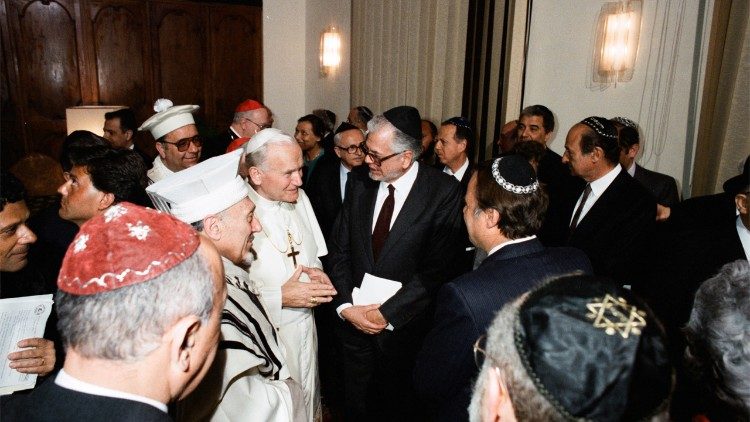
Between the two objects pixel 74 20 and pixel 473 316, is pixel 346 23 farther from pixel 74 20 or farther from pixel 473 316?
pixel 473 316

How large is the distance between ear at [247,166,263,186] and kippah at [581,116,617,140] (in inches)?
82.6

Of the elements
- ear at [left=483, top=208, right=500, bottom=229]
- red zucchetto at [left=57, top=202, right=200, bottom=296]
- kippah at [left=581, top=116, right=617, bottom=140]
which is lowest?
ear at [left=483, top=208, right=500, bottom=229]

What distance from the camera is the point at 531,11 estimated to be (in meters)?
4.81

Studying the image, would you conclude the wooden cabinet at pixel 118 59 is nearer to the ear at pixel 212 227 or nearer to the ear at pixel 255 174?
the ear at pixel 255 174

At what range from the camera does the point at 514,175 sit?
1934 millimetres

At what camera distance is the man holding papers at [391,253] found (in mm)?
2756

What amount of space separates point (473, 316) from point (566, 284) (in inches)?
29.3

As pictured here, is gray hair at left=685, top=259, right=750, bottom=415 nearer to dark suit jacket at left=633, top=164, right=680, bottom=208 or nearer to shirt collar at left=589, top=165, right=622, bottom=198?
shirt collar at left=589, top=165, right=622, bottom=198

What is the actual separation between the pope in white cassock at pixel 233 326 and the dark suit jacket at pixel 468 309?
0.54m

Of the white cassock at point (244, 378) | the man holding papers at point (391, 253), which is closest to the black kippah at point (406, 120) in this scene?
the man holding papers at point (391, 253)

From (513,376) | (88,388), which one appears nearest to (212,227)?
(88,388)

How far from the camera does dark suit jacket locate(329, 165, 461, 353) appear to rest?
2.74m

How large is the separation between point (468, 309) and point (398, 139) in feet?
4.54

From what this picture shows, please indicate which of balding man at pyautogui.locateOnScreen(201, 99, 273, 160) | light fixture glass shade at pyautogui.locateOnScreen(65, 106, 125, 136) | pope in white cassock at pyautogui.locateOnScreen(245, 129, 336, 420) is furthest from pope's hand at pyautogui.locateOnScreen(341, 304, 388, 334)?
light fixture glass shade at pyautogui.locateOnScreen(65, 106, 125, 136)
